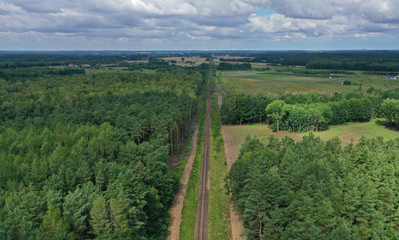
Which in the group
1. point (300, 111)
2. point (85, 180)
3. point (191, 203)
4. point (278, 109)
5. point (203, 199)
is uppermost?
point (278, 109)

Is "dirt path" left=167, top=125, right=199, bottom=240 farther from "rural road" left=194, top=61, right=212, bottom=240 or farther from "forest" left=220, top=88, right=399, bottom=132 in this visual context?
"forest" left=220, top=88, right=399, bottom=132

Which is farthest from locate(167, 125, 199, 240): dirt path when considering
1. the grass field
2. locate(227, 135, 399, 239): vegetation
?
the grass field

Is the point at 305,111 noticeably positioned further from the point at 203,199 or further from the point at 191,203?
the point at 191,203

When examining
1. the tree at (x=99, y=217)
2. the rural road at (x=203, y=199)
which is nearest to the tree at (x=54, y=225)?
the tree at (x=99, y=217)

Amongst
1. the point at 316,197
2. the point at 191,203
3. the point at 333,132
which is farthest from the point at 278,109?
the point at 316,197

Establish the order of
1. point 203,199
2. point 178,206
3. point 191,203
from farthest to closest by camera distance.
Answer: point 203,199
point 191,203
point 178,206

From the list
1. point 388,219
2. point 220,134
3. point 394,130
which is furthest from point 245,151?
point 394,130
